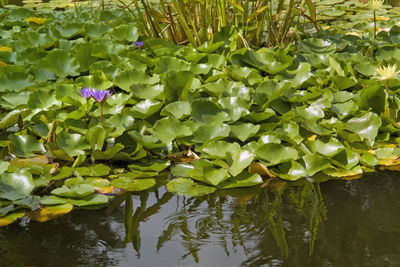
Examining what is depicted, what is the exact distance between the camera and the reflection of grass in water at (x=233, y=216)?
156 centimetres

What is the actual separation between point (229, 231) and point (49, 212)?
60 cm

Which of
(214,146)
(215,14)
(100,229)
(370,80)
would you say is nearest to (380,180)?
(214,146)

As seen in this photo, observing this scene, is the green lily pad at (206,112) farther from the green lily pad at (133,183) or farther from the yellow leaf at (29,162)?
the yellow leaf at (29,162)

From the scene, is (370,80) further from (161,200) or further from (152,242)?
(152,242)

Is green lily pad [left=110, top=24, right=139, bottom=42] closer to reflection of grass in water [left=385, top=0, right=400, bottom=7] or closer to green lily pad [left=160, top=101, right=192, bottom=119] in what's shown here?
green lily pad [left=160, top=101, right=192, bottom=119]

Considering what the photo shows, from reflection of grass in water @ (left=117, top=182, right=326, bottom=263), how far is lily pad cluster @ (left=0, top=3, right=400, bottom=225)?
6cm

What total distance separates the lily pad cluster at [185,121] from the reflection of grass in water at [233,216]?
2.2 inches

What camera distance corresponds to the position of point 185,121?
233 cm

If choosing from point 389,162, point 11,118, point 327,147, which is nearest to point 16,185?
point 11,118

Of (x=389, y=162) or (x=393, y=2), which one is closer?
(x=389, y=162)

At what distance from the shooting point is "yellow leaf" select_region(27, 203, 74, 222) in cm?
171

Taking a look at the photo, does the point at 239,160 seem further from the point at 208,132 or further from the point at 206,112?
the point at 206,112

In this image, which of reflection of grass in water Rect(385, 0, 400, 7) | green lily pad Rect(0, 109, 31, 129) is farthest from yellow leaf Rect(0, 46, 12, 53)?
reflection of grass in water Rect(385, 0, 400, 7)

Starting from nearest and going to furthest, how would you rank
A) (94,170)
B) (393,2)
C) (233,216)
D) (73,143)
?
1. (233,216)
2. (94,170)
3. (73,143)
4. (393,2)
